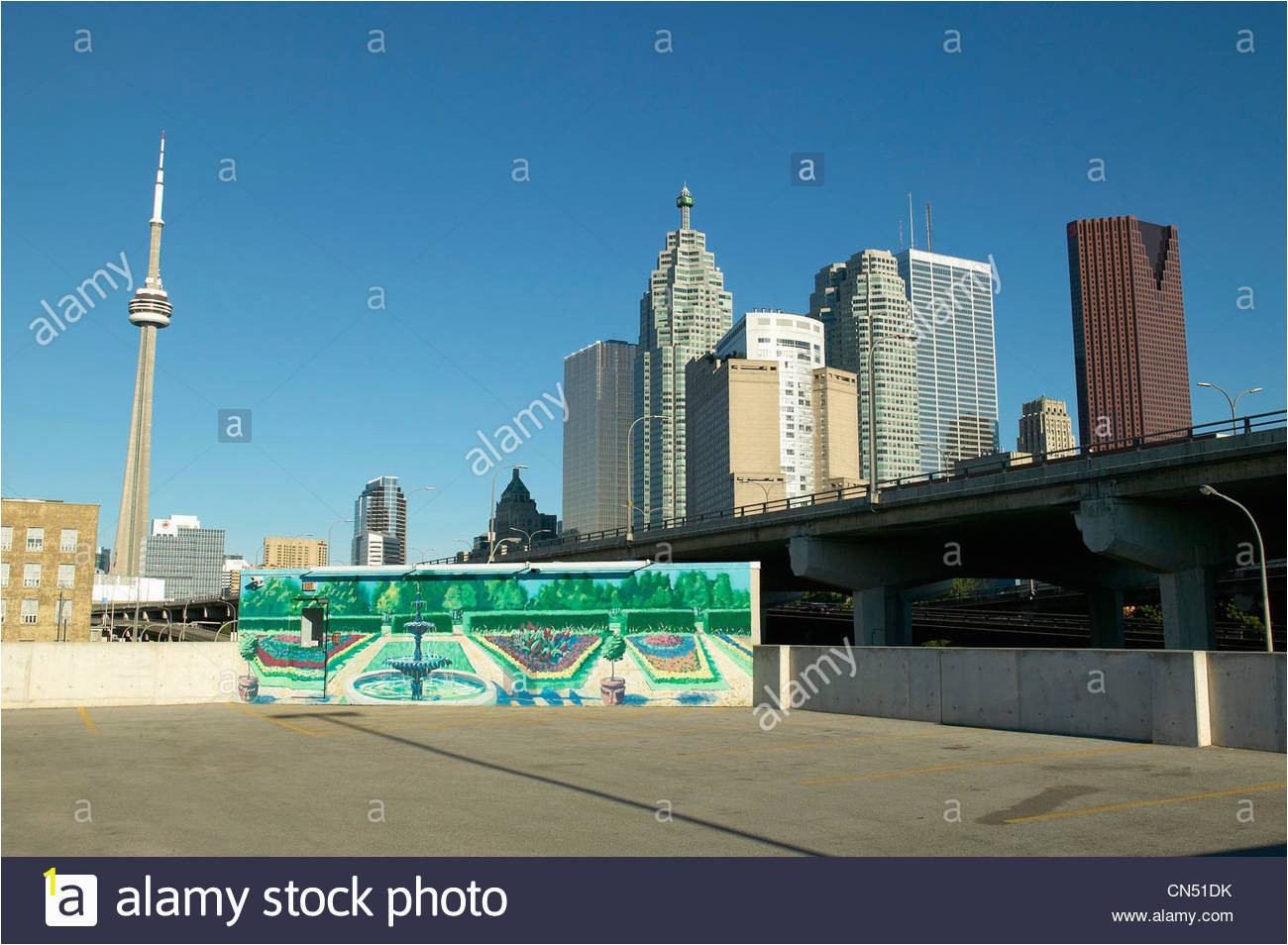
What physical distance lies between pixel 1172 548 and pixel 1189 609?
268 centimetres

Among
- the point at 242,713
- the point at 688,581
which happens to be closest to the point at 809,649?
the point at 688,581

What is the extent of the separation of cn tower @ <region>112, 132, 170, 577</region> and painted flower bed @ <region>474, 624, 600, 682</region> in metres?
170

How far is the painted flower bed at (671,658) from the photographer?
103 feet

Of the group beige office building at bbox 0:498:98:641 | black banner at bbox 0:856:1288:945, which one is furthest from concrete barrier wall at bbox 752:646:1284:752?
beige office building at bbox 0:498:98:641

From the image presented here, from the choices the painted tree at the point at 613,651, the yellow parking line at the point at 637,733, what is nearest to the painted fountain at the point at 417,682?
the painted tree at the point at 613,651

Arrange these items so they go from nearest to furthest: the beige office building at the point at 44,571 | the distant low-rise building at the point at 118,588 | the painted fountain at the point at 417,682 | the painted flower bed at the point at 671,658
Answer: the painted flower bed at the point at 671,658, the painted fountain at the point at 417,682, the beige office building at the point at 44,571, the distant low-rise building at the point at 118,588

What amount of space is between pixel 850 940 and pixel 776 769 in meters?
9.37

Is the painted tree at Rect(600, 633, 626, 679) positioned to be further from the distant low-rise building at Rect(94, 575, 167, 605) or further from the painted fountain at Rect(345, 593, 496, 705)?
the distant low-rise building at Rect(94, 575, 167, 605)

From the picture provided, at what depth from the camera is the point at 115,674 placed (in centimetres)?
3172

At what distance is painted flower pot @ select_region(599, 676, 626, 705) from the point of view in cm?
3181

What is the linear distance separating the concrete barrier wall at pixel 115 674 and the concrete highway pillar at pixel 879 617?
36.3 m

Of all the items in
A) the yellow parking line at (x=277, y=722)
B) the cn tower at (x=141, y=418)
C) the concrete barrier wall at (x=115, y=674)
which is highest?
the cn tower at (x=141, y=418)

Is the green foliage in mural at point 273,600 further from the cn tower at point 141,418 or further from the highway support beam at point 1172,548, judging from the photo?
the cn tower at point 141,418

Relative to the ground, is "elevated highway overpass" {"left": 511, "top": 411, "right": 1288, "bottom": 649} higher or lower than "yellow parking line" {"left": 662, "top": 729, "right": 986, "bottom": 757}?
higher
